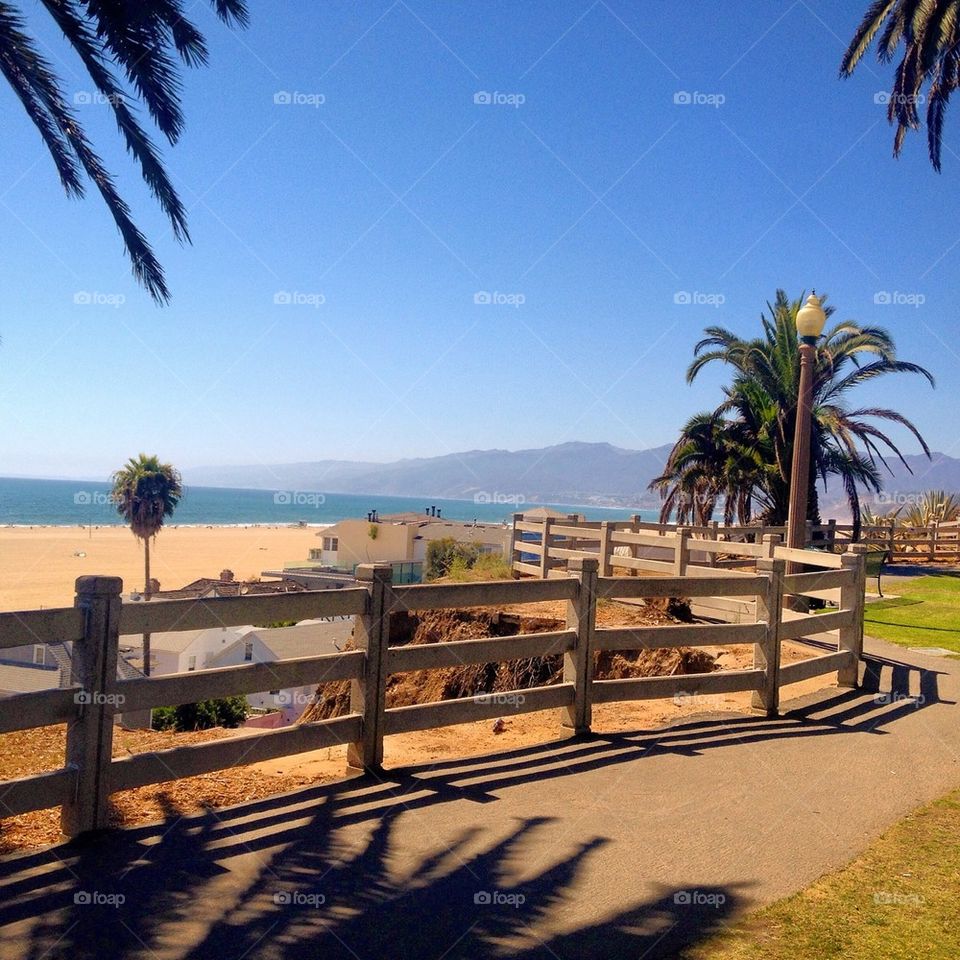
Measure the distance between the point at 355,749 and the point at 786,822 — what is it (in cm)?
272

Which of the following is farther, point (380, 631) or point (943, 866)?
point (380, 631)

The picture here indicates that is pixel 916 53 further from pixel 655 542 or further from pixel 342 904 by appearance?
pixel 342 904

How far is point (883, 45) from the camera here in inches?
476

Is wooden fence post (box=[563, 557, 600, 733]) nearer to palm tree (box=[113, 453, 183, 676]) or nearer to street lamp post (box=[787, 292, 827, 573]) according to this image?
street lamp post (box=[787, 292, 827, 573])

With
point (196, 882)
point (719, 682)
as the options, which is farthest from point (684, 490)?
point (196, 882)

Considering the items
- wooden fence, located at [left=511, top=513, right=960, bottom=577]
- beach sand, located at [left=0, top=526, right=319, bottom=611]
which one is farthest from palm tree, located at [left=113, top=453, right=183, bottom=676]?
wooden fence, located at [left=511, top=513, right=960, bottom=577]

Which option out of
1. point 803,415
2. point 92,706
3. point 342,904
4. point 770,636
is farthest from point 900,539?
point 92,706

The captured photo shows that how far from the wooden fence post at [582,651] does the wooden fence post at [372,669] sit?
163cm

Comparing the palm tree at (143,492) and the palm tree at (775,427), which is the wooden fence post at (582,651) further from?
the palm tree at (143,492)

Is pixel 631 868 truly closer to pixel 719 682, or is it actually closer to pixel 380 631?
pixel 380 631

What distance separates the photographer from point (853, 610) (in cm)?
948

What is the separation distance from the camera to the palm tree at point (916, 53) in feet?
36.0

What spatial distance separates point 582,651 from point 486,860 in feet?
8.50

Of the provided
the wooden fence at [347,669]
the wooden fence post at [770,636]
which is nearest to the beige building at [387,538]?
the wooden fence post at [770,636]
